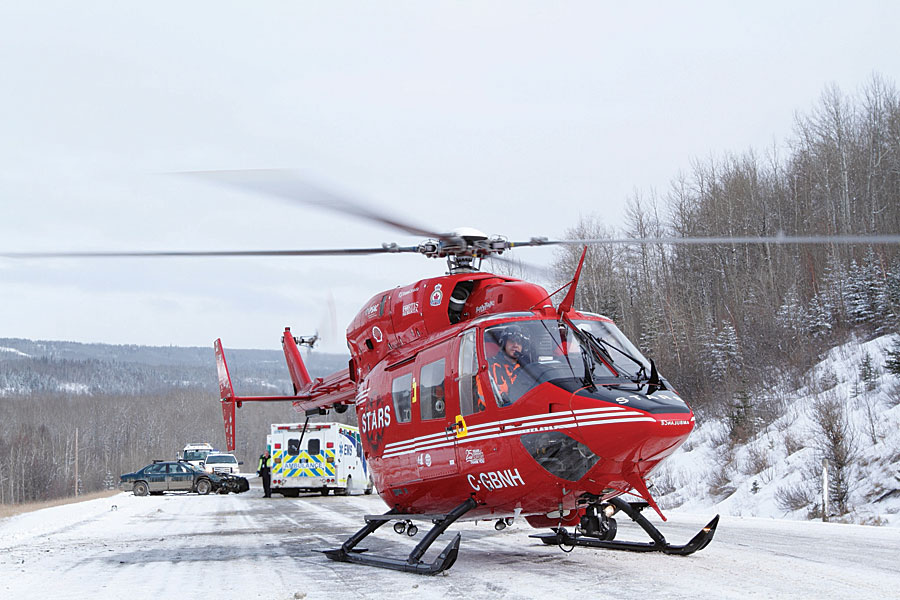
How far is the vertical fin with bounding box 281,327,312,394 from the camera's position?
1682cm

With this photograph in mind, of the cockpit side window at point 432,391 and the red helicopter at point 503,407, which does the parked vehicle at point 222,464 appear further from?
the cockpit side window at point 432,391

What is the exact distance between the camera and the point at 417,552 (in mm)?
8570

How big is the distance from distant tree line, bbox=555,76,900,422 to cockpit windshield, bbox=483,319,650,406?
66.6 feet

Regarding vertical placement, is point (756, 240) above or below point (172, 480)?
above

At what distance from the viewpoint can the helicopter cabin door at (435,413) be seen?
29.6 ft

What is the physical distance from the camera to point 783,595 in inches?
249

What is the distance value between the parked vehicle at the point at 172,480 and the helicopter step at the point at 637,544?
2831 centimetres

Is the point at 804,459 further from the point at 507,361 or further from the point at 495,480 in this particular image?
the point at 507,361

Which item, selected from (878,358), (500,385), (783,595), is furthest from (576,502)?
(878,358)

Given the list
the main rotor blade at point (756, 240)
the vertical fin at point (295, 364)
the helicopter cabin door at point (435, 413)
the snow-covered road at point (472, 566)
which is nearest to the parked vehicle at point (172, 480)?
the vertical fin at point (295, 364)

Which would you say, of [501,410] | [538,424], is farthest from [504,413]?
[538,424]

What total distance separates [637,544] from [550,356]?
290 centimetres

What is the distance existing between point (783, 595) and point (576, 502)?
240 centimetres

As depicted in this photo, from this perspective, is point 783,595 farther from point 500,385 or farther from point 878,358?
point 878,358
